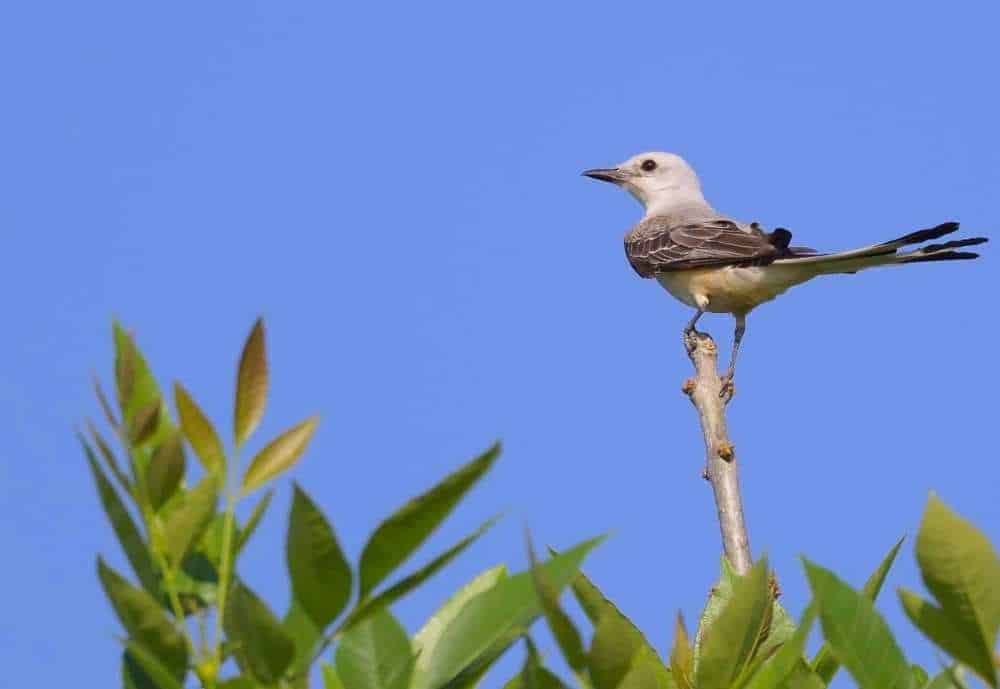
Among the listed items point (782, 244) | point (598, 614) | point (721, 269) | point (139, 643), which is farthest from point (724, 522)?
point (721, 269)

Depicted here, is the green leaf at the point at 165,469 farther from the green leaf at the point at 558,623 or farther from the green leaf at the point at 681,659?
the green leaf at the point at 681,659

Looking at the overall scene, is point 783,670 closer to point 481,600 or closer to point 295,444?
point 481,600

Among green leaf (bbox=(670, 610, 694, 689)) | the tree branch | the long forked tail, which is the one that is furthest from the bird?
green leaf (bbox=(670, 610, 694, 689))

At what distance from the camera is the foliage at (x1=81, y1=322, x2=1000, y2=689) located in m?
1.35

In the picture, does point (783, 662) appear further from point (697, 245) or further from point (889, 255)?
point (697, 245)

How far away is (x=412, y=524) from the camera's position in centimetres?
138

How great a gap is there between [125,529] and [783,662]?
2.46ft

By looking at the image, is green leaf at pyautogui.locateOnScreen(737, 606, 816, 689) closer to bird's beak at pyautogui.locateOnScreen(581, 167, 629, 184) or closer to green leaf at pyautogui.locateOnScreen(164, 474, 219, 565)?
green leaf at pyautogui.locateOnScreen(164, 474, 219, 565)

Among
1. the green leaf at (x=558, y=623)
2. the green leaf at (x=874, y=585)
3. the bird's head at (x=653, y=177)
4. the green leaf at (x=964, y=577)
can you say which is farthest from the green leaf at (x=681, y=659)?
the bird's head at (x=653, y=177)

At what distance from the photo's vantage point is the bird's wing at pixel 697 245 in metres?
9.62

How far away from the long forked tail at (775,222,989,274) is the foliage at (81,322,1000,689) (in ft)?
16.7

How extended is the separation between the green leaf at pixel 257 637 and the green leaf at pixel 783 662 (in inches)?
20.6

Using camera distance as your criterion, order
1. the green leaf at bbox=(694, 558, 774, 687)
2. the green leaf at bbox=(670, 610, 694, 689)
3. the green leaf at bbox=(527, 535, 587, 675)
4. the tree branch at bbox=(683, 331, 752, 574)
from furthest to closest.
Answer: the tree branch at bbox=(683, 331, 752, 574)
the green leaf at bbox=(670, 610, 694, 689)
the green leaf at bbox=(694, 558, 774, 687)
the green leaf at bbox=(527, 535, 587, 675)

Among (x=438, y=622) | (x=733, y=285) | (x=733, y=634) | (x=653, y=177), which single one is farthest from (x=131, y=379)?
(x=653, y=177)
